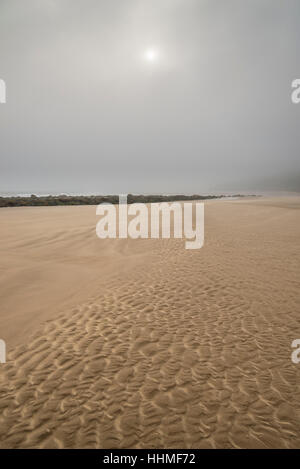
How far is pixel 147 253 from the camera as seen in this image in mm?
8258

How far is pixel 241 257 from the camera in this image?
735 centimetres

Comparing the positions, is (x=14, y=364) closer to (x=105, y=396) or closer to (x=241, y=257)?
(x=105, y=396)

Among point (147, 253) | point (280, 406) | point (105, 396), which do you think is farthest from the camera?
point (147, 253)

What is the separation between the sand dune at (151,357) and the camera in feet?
6.88

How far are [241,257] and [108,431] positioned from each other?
20.6 feet

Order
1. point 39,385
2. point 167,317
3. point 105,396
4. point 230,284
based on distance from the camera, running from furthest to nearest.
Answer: point 230,284 → point 167,317 → point 39,385 → point 105,396

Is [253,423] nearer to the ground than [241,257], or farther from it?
nearer to the ground

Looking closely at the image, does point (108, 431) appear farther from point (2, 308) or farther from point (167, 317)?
point (2, 308)

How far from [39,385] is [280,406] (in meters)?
2.56

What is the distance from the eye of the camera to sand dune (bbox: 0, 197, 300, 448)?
210 cm

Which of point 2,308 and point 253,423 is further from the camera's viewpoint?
point 2,308

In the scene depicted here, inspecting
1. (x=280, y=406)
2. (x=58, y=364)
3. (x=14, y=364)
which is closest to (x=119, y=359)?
(x=58, y=364)

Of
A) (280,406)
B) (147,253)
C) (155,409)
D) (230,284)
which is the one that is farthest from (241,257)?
(155,409)

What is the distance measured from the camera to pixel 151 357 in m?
3.00
